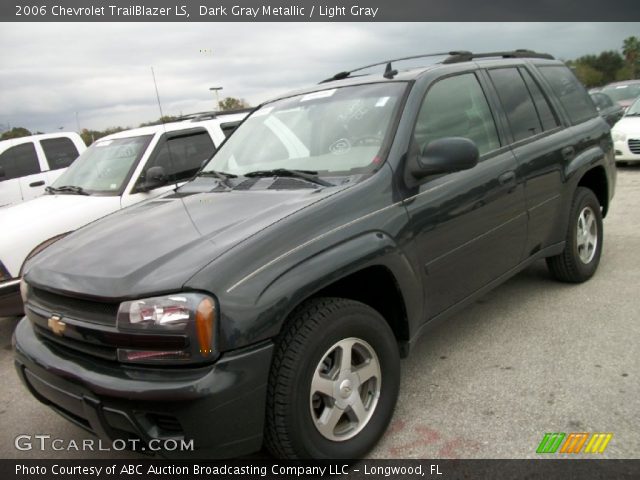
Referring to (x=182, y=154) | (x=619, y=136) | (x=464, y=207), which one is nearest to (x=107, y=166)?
(x=182, y=154)

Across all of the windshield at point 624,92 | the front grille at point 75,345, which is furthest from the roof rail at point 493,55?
the windshield at point 624,92

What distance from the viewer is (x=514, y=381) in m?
3.12

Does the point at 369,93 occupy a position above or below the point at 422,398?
above

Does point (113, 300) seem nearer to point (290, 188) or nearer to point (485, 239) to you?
point (290, 188)

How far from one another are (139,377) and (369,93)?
210 centimetres

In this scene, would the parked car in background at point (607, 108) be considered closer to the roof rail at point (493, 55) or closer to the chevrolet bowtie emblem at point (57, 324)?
the roof rail at point (493, 55)

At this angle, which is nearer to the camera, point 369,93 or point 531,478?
point 531,478

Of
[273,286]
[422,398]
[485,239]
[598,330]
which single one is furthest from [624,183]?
[273,286]

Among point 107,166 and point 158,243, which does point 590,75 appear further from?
point 158,243

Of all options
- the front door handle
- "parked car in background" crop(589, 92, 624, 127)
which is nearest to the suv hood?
the front door handle

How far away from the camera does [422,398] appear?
3.07 meters

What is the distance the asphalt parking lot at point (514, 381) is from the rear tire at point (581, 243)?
143 millimetres

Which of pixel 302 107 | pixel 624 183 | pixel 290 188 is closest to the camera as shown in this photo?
pixel 290 188

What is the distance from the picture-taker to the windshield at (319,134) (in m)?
3.00
